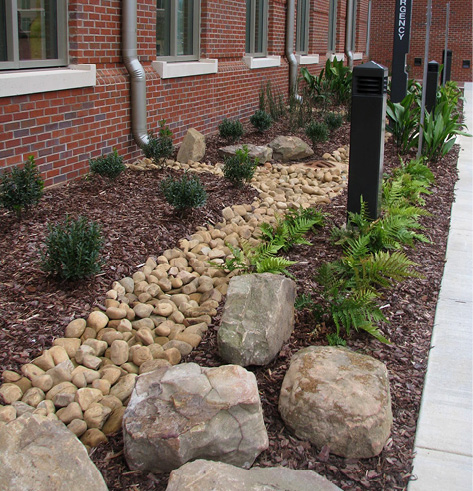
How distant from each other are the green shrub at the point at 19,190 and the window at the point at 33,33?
132 centimetres

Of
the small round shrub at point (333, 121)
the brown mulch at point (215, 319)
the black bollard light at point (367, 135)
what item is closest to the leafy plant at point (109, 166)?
the brown mulch at point (215, 319)

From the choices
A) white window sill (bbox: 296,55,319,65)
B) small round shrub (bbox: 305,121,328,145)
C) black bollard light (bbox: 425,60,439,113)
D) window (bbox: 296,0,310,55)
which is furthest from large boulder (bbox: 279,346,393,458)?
window (bbox: 296,0,310,55)

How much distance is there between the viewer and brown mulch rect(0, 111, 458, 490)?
279cm

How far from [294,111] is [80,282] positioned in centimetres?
890

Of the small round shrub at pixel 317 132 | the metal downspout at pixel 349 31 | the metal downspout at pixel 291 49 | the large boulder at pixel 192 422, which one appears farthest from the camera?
the metal downspout at pixel 349 31

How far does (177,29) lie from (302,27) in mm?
7717

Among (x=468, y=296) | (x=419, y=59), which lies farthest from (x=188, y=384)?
(x=419, y=59)

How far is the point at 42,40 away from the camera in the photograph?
6473mm

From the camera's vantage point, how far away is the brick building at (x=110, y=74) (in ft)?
19.7

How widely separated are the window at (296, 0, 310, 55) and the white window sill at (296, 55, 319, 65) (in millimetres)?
277

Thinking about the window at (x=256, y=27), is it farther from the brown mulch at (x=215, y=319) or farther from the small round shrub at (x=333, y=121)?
the brown mulch at (x=215, y=319)

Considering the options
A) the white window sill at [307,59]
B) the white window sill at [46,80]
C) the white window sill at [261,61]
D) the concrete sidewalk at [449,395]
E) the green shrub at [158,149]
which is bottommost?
the concrete sidewalk at [449,395]

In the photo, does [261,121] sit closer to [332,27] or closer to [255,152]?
[255,152]

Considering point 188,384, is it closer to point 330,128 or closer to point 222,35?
point 222,35
